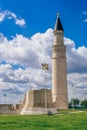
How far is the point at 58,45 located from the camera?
3738 inches

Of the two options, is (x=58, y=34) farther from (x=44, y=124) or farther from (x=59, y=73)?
(x=44, y=124)

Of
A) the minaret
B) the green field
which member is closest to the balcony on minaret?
the minaret

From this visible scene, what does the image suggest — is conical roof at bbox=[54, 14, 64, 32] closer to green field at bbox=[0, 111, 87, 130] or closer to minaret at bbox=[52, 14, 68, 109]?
minaret at bbox=[52, 14, 68, 109]

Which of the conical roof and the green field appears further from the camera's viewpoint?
the conical roof

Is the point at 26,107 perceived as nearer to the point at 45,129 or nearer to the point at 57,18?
the point at 57,18

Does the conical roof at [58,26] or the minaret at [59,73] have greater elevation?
the conical roof at [58,26]

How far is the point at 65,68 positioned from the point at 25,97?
19.6m

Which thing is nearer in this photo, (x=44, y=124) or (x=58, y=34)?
(x=44, y=124)

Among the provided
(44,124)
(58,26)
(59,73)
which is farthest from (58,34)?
(44,124)

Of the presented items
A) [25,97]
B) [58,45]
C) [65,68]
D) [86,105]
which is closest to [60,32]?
[58,45]

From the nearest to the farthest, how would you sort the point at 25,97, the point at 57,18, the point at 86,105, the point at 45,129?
the point at 45,129 < the point at 25,97 < the point at 57,18 < the point at 86,105

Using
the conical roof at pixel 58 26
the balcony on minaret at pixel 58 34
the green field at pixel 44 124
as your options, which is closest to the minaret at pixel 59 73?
the balcony on minaret at pixel 58 34

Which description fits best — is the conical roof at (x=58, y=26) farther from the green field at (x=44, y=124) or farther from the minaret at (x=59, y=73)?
the green field at (x=44, y=124)

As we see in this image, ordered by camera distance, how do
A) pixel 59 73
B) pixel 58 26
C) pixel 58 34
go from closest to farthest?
pixel 59 73
pixel 58 34
pixel 58 26
